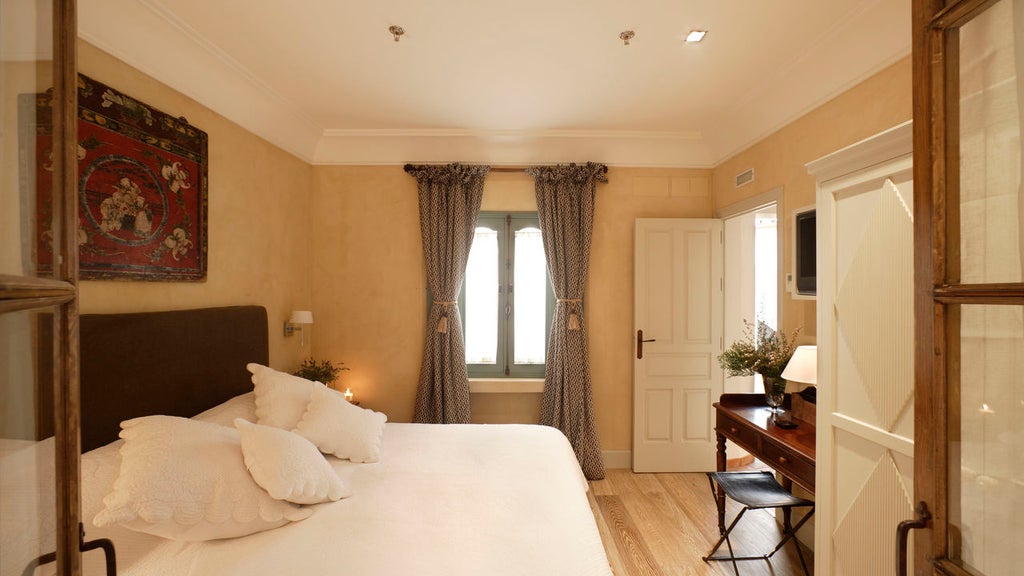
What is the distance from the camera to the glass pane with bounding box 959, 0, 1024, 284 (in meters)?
0.71

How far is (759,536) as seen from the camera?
287 centimetres

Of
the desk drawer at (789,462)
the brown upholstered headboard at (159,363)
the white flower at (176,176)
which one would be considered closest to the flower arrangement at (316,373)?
the brown upholstered headboard at (159,363)

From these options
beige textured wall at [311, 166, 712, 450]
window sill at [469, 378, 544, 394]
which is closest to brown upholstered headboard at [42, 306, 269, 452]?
beige textured wall at [311, 166, 712, 450]

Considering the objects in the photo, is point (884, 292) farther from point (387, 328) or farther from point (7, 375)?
point (387, 328)

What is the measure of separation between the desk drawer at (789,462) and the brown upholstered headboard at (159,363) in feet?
10.2

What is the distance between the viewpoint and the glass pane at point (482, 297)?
13.5ft

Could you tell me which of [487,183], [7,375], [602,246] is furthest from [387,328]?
[7,375]

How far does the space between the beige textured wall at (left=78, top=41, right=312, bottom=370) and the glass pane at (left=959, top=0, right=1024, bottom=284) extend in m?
2.87

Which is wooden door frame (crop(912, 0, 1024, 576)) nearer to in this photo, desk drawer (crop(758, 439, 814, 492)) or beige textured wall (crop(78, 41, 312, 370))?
desk drawer (crop(758, 439, 814, 492))

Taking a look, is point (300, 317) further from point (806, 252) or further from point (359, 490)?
point (806, 252)

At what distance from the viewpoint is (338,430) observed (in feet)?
7.29

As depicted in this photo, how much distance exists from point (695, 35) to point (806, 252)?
1459 mm

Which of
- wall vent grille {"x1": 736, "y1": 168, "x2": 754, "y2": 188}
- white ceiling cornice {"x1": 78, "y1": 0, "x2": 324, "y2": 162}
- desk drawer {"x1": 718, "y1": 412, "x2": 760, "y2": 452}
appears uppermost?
white ceiling cornice {"x1": 78, "y1": 0, "x2": 324, "y2": 162}

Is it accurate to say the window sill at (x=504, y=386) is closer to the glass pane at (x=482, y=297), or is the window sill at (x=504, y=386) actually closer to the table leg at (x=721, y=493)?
the glass pane at (x=482, y=297)
